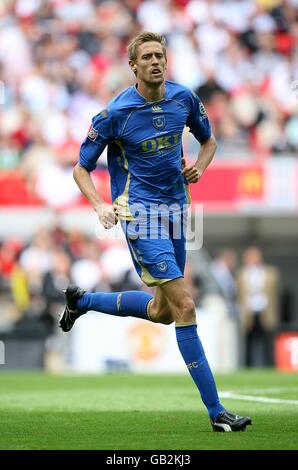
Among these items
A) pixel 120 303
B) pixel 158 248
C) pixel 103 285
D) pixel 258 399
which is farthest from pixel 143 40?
pixel 103 285

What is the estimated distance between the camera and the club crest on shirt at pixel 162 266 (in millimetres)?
6664

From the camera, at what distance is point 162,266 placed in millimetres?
6668

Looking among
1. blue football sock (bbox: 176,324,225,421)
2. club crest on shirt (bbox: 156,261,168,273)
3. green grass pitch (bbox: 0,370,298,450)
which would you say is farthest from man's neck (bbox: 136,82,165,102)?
green grass pitch (bbox: 0,370,298,450)

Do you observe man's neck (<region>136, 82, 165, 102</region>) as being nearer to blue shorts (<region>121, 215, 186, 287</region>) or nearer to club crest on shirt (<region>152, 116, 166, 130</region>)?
club crest on shirt (<region>152, 116, 166, 130</region>)

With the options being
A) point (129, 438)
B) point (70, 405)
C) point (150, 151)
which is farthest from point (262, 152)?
point (129, 438)

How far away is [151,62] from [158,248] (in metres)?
1.13

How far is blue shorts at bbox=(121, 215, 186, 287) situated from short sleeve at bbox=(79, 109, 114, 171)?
0.45 m

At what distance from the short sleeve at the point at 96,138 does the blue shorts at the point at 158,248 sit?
1.49ft

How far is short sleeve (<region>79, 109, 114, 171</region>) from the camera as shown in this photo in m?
6.94

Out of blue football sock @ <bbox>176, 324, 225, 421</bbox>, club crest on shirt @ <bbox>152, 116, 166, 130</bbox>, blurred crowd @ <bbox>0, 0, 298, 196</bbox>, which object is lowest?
blue football sock @ <bbox>176, 324, 225, 421</bbox>

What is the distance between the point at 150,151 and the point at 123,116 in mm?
272

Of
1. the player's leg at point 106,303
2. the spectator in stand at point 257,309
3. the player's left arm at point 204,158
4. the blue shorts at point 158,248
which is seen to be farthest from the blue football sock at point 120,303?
the spectator in stand at point 257,309

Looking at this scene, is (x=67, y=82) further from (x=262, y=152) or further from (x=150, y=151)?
(x=150, y=151)

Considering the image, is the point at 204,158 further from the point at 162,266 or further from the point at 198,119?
the point at 162,266
